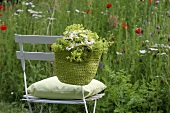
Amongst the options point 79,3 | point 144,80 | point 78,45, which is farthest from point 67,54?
point 79,3

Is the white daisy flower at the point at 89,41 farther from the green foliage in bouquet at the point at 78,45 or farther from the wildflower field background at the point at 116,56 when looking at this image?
the wildflower field background at the point at 116,56

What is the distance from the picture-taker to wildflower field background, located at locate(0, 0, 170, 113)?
16.7 ft

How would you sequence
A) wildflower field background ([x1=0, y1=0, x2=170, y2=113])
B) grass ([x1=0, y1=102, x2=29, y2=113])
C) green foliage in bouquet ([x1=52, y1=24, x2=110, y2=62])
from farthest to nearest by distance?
grass ([x1=0, y1=102, x2=29, y2=113]) → wildflower field background ([x1=0, y1=0, x2=170, y2=113]) → green foliage in bouquet ([x1=52, y1=24, x2=110, y2=62])

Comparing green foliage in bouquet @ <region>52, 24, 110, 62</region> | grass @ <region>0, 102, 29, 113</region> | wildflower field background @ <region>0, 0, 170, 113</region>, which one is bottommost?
grass @ <region>0, 102, 29, 113</region>

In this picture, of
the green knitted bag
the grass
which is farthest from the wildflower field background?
the green knitted bag

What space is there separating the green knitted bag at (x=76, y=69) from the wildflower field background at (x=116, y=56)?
1067mm

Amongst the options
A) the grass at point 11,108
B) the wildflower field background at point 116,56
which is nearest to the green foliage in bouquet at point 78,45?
the wildflower field background at point 116,56

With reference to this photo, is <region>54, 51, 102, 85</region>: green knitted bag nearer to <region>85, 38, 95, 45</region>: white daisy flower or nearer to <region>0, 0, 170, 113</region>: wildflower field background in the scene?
<region>85, 38, 95, 45</region>: white daisy flower

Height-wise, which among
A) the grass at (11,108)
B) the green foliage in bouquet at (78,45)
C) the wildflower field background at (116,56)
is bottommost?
the grass at (11,108)

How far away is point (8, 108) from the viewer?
5816mm

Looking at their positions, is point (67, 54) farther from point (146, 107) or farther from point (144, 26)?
point (144, 26)

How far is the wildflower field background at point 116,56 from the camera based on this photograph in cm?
510

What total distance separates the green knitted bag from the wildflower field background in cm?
107

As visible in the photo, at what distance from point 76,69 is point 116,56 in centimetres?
207
